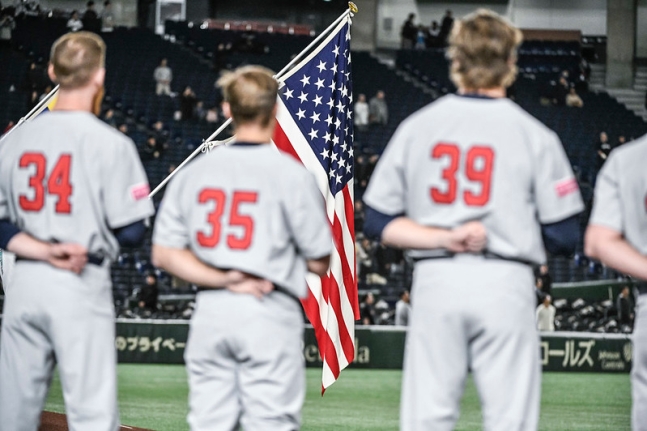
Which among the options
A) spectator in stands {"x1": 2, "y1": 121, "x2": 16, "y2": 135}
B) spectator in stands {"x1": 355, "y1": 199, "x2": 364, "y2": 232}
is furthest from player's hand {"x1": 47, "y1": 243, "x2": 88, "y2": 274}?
spectator in stands {"x1": 2, "y1": 121, "x2": 16, "y2": 135}

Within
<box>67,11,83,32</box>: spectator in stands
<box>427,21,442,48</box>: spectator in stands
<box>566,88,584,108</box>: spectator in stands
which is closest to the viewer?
<box>67,11,83,32</box>: spectator in stands

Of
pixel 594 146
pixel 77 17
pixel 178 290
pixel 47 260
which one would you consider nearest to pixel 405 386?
pixel 47 260

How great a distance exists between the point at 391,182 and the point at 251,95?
2.14 feet

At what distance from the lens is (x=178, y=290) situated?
866 inches

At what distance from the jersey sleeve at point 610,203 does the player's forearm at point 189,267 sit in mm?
1486

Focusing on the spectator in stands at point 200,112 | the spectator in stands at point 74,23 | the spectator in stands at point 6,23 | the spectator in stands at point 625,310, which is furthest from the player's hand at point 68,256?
the spectator in stands at point 6,23

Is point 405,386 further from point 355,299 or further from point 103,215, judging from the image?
point 355,299

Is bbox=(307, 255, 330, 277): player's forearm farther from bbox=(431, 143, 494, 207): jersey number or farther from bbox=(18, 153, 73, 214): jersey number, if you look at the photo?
bbox=(18, 153, 73, 214): jersey number

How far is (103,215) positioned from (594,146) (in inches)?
964

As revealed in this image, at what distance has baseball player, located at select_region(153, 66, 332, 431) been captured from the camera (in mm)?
4465

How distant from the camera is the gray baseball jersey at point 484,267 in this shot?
13.8 ft

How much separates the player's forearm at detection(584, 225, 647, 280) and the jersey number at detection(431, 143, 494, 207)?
49cm

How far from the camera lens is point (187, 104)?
26.7m

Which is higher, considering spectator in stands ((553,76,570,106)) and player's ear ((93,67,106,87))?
spectator in stands ((553,76,570,106))
